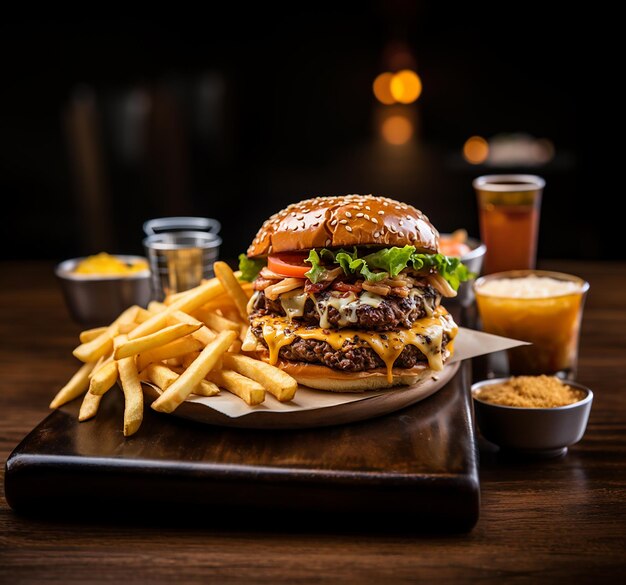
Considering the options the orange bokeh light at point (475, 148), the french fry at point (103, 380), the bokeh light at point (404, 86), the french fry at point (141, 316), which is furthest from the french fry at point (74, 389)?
the bokeh light at point (404, 86)

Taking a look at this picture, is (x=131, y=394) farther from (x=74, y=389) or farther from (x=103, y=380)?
(x=74, y=389)

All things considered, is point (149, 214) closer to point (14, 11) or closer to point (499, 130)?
point (14, 11)

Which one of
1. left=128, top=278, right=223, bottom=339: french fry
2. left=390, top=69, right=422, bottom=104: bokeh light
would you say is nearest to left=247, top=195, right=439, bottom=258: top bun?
left=128, top=278, right=223, bottom=339: french fry

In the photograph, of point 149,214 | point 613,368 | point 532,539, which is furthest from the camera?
point 149,214

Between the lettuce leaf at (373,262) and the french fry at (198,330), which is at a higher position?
the lettuce leaf at (373,262)

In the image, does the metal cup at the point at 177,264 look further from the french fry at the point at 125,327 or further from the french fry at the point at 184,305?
the french fry at the point at 125,327

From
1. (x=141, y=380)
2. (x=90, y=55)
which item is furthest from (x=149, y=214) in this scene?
(x=141, y=380)
